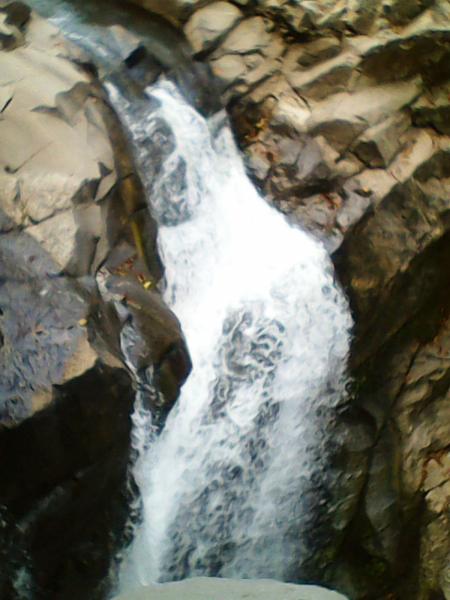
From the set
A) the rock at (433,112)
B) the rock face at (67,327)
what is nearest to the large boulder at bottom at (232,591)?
the rock face at (67,327)

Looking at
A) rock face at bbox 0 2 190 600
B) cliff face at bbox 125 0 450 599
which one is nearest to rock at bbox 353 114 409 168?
cliff face at bbox 125 0 450 599

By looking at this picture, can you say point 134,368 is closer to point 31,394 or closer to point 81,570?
point 31,394

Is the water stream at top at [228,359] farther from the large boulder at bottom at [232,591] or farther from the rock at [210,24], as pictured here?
the large boulder at bottom at [232,591]

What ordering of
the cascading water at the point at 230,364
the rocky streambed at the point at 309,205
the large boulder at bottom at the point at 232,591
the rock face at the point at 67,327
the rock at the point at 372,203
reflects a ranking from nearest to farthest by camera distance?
the large boulder at bottom at the point at 232,591 < the rock face at the point at 67,327 < the rocky streambed at the point at 309,205 < the cascading water at the point at 230,364 < the rock at the point at 372,203

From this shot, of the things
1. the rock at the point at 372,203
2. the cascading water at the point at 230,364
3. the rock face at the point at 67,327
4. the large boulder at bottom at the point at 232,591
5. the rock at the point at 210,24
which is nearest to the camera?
the large boulder at bottom at the point at 232,591

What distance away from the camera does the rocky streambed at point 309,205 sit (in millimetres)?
3510

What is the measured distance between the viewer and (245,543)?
424 cm

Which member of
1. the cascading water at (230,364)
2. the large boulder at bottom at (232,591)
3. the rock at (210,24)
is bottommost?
the cascading water at (230,364)

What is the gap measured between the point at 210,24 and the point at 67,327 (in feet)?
8.67

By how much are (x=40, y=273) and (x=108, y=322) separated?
0.40 meters

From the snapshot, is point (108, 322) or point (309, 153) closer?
point (108, 322)

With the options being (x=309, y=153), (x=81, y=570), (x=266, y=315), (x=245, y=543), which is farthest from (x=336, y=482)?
(x=309, y=153)

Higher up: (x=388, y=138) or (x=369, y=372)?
(x=388, y=138)

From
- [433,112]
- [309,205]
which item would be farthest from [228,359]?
[433,112]
